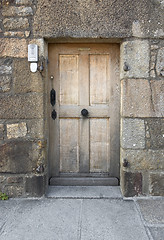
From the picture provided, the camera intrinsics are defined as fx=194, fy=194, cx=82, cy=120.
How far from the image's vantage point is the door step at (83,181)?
2605mm

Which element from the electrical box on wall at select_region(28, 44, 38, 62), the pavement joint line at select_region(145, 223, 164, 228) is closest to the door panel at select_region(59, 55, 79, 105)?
the electrical box on wall at select_region(28, 44, 38, 62)

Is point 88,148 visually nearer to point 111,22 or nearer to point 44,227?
point 44,227

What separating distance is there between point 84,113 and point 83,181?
3.00ft

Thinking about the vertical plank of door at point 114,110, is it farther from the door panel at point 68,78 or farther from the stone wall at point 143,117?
the door panel at point 68,78

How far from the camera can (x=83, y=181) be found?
8.56 feet

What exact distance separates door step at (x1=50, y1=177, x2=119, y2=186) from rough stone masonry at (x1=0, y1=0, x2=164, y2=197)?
227mm

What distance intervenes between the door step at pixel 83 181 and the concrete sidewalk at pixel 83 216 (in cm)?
11

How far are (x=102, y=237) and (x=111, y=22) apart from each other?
2243mm

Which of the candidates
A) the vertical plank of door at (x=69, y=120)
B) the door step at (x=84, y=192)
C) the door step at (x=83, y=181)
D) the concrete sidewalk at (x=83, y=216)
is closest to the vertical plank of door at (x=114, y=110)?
the door step at (x=83, y=181)

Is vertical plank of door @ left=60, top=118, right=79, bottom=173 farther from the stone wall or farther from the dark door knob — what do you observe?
the stone wall

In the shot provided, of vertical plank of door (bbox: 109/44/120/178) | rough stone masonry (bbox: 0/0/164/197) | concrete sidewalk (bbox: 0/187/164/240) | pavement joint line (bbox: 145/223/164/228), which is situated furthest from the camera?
vertical plank of door (bbox: 109/44/120/178)

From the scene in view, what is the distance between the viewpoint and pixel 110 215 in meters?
2.00

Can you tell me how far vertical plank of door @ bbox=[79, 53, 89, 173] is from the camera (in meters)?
2.55

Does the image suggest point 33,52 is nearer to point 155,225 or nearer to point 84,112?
point 84,112
